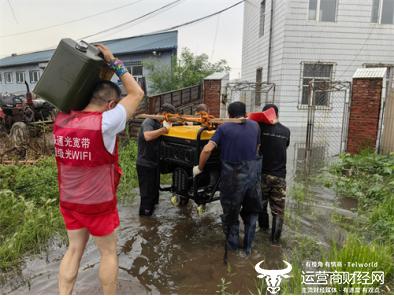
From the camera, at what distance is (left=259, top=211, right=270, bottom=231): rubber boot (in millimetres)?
4637

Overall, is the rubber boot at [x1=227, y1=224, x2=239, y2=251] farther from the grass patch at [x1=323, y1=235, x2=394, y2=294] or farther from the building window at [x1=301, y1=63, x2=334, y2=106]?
the building window at [x1=301, y1=63, x2=334, y2=106]

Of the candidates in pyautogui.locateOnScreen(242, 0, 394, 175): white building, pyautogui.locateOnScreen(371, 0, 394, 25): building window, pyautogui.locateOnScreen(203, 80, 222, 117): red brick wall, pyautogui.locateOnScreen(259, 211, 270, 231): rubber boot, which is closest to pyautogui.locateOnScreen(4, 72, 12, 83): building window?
pyautogui.locateOnScreen(203, 80, 222, 117): red brick wall

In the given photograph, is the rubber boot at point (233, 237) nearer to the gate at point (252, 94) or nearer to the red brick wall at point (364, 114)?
the red brick wall at point (364, 114)

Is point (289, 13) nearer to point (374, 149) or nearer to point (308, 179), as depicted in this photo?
point (374, 149)

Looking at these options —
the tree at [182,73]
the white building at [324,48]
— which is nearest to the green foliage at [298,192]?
the white building at [324,48]

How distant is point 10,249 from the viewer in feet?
12.1

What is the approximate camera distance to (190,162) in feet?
13.2

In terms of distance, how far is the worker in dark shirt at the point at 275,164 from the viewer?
414 centimetres

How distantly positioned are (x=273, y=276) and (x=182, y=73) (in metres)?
15.4

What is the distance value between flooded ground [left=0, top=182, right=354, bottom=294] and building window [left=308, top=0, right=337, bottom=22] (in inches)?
307

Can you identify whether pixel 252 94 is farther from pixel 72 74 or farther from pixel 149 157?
pixel 72 74

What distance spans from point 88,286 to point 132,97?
1897 mm

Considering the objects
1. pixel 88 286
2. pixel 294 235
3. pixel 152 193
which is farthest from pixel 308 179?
pixel 88 286

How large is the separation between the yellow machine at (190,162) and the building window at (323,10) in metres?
8.71
